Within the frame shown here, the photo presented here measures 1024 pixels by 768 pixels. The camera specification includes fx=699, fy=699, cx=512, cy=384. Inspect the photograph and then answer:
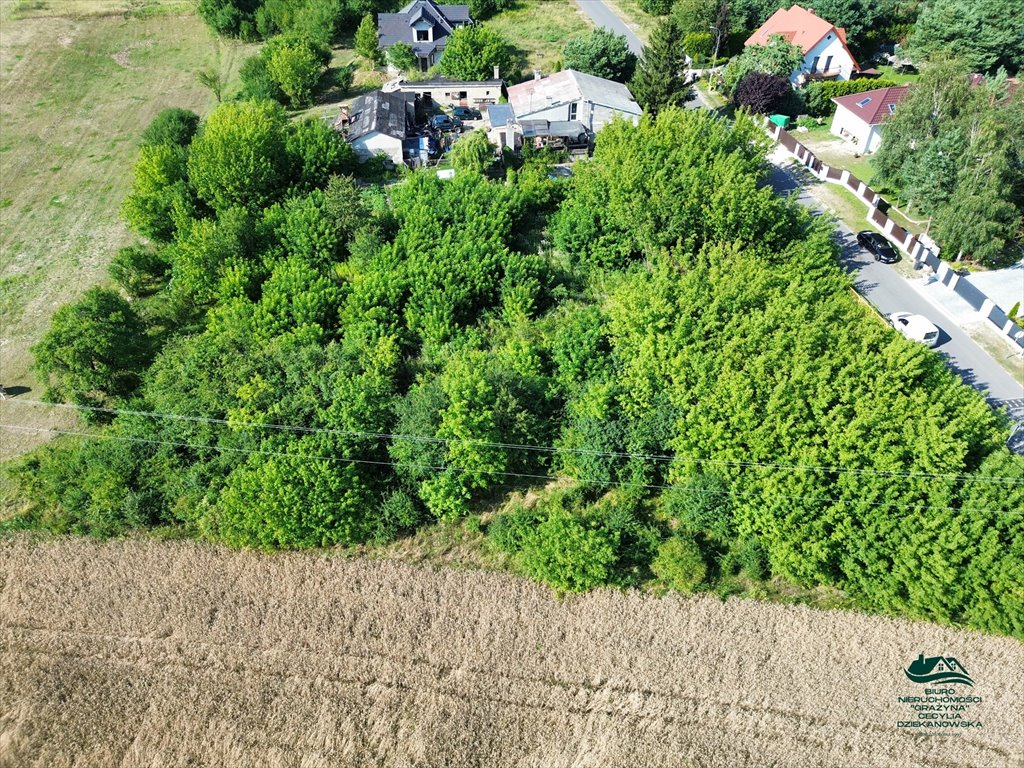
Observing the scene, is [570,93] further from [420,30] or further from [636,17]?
[636,17]

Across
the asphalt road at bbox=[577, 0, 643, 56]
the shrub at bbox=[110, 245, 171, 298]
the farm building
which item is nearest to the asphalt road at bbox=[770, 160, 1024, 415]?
the farm building

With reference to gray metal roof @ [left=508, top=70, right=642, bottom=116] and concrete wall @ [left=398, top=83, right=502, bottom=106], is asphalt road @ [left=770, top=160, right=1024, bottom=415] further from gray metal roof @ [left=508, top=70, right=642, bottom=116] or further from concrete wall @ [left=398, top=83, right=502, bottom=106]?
concrete wall @ [left=398, top=83, right=502, bottom=106]

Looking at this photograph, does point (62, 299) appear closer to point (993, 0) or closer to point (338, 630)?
point (338, 630)

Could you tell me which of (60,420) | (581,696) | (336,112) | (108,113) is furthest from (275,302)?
(108,113)

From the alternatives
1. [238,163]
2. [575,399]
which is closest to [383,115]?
[238,163]

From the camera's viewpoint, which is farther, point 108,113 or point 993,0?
point 108,113

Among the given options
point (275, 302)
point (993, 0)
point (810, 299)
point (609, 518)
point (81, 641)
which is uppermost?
point (993, 0)
